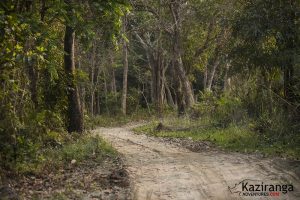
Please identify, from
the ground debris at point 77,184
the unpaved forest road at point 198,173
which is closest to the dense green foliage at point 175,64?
the ground debris at point 77,184

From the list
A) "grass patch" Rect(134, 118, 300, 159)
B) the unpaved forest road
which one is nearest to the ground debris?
the unpaved forest road

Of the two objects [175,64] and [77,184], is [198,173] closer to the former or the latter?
[77,184]

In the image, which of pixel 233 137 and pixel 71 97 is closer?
pixel 233 137

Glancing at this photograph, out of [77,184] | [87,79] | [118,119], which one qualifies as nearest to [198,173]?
[77,184]

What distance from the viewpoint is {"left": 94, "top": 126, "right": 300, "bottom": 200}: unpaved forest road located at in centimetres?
822

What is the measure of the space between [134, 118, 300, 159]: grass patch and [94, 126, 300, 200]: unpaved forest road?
2.52ft

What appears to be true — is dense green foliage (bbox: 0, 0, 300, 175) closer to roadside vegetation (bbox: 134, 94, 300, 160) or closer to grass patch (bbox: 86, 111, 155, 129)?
roadside vegetation (bbox: 134, 94, 300, 160)

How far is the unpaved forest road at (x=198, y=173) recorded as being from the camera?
822cm

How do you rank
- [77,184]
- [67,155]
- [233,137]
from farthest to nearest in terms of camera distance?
[233,137] < [67,155] < [77,184]

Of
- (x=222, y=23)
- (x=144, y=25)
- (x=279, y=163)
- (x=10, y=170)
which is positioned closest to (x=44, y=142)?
(x=10, y=170)

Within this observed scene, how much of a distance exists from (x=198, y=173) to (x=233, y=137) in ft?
15.2

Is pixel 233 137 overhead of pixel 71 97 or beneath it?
beneath

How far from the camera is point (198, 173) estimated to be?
958 centimetres

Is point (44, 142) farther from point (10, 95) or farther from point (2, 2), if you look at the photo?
point (2, 2)
